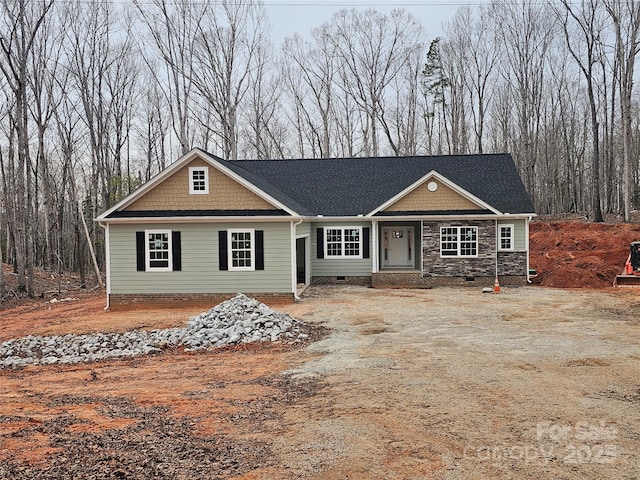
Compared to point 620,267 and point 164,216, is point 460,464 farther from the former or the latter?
point 620,267

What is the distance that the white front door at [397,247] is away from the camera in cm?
2384

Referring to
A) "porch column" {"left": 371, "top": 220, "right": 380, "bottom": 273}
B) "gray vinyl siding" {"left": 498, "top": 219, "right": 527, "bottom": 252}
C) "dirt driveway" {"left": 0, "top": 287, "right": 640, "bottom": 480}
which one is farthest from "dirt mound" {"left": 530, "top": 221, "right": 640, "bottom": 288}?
"dirt driveway" {"left": 0, "top": 287, "right": 640, "bottom": 480}

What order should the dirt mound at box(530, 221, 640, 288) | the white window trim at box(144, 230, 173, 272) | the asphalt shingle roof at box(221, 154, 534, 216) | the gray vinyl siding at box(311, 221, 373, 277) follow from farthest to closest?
the asphalt shingle roof at box(221, 154, 534, 216) < the gray vinyl siding at box(311, 221, 373, 277) < the dirt mound at box(530, 221, 640, 288) < the white window trim at box(144, 230, 173, 272)

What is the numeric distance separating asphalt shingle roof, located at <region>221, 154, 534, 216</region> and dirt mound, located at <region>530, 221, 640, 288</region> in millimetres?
3200

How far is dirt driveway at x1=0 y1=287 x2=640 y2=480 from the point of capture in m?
5.20

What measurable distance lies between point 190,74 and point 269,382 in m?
26.1

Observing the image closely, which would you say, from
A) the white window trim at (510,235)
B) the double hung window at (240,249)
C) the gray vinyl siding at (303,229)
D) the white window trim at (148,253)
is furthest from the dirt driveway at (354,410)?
the white window trim at (510,235)

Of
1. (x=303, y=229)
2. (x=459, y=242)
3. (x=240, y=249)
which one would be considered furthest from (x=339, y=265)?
(x=240, y=249)

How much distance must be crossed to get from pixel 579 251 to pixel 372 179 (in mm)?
10802

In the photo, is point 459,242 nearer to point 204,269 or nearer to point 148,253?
point 204,269

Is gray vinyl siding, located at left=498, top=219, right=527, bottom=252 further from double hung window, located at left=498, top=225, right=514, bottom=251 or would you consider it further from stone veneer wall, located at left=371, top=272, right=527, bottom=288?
stone veneer wall, located at left=371, top=272, right=527, bottom=288

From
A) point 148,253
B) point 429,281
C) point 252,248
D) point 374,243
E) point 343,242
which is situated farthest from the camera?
point 343,242

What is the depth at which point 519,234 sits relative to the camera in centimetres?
2206

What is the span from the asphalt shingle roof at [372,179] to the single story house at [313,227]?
5 centimetres
